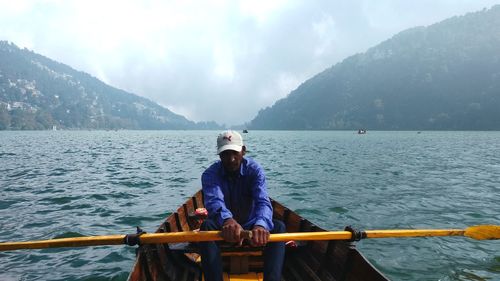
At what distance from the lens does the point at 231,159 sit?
6090 millimetres

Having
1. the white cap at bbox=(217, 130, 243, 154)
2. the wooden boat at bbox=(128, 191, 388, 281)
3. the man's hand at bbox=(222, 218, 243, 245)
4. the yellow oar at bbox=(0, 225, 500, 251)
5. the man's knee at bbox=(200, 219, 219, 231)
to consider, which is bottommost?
the wooden boat at bbox=(128, 191, 388, 281)

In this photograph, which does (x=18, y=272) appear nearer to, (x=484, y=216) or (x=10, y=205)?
(x=10, y=205)

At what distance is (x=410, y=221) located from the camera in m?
14.9

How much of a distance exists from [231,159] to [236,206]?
42.6 inches

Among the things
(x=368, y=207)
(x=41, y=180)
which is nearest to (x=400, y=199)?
(x=368, y=207)

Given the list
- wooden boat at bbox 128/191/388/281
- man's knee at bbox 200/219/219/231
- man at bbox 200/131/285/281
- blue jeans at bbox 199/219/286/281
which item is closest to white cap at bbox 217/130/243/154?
man at bbox 200/131/285/281

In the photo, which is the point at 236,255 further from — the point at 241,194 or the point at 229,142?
the point at 229,142

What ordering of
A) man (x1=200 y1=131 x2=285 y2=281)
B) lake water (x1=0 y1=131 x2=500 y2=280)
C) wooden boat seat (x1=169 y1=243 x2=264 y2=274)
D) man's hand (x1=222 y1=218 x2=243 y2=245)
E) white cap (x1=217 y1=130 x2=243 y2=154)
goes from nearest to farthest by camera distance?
man's hand (x1=222 y1=218 x2=243 y2=245) < man (x1=200 y1=131 x2=285 y2=281) < white cap (x1=217 y1=130 x2=243 y2=154) < wooden boat seat (x1=169 y1=243 x2=264 y2=274) < lake water (x1=0 y1=131 x2=500 y2=280)

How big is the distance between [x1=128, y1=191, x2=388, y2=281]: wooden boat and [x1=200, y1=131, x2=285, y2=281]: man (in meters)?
1.29

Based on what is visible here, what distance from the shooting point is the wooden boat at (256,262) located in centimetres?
639

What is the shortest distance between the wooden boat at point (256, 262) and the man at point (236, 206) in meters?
1.29

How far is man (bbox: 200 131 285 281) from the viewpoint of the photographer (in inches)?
219

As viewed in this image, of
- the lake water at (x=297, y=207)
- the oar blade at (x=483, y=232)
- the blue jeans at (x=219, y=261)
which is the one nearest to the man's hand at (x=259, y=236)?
the blue jeans at (x=219, y=261)

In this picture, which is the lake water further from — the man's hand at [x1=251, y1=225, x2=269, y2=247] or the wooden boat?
the man's hand at [x1=251, y1=225, x2=269, y2=247]
